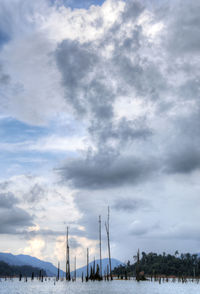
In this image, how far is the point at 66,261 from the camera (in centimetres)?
11581

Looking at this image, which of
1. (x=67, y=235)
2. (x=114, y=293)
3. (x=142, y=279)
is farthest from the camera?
(x=142, y=279)

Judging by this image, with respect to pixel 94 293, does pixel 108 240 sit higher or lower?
higher

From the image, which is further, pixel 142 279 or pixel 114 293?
pixel 142 279

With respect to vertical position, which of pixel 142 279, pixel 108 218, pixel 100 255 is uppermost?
pixel 108 218

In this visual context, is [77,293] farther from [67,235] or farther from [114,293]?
[67,235]

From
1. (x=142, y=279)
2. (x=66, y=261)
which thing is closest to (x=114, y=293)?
(x=66, y=261)

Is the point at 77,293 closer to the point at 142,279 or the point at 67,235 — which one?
the point at 67,235

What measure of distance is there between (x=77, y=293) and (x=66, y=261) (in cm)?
4628

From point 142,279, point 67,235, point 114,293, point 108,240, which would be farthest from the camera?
point 142,279

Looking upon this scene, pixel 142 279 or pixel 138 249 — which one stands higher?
pixel 138 249

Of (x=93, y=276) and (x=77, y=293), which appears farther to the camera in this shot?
(x=93, y=276)

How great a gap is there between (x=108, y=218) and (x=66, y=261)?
19969mm

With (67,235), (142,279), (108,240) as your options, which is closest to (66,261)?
(67,235)

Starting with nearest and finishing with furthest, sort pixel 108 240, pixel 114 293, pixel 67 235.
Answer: pixel 114 293, pixel 108 240, pixel 67 235
